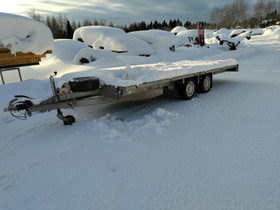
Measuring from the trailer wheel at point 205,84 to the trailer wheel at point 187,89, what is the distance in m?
0.46

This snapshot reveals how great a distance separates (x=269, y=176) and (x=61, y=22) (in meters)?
60.2

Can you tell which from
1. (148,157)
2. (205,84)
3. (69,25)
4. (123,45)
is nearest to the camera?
(148,157)

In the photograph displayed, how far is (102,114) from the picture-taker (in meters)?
4.68

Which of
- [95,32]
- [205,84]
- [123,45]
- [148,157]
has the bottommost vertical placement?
[148,157]

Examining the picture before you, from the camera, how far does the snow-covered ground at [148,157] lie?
2252mm

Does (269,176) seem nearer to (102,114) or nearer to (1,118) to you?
(102,114)

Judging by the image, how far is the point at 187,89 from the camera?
5.41 m

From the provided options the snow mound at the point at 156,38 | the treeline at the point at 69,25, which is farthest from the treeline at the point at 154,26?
the snow mound at the point at 156,38

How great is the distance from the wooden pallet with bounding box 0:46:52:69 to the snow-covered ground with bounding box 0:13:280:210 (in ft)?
7.97

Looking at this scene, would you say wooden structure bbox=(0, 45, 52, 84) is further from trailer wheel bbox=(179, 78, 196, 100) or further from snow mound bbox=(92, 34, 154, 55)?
snow mound bbox=(92, 34, 154, 55)

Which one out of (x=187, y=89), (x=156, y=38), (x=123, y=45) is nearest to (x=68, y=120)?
(x=187, y=89)

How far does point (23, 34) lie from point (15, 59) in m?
1.30

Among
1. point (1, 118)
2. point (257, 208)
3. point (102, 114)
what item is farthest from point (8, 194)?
point (1, 118)

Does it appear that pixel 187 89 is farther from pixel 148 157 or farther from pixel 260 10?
pixel 260 10
